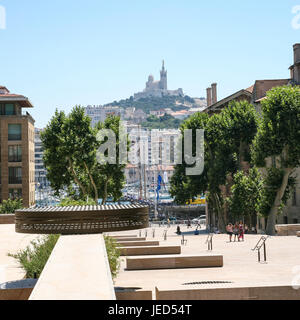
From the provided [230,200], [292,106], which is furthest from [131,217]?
[230,200]

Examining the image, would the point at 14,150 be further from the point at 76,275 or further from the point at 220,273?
the point at 76,275

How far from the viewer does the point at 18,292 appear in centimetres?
1189

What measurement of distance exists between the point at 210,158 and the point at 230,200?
6.52 metres

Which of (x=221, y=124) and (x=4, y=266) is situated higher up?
(x=221, y=124)

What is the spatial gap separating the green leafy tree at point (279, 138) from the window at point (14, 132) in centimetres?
3245

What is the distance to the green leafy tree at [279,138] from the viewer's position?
136ft

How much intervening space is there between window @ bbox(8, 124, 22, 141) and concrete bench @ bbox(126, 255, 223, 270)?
160 ft

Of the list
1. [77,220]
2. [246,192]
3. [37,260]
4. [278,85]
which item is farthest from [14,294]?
[278,85]

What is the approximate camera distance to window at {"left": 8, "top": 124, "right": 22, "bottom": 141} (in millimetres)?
66062

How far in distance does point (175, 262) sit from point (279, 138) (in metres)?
23.9

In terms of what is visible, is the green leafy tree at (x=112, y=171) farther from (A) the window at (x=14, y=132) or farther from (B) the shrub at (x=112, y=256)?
(B) the shrub at (x=112, y=256)
